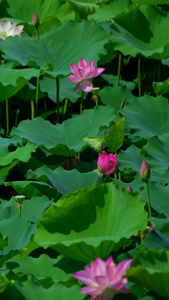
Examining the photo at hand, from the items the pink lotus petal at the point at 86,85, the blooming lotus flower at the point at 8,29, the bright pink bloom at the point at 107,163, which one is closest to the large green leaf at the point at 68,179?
the bright pink bloom at the point at 107,163

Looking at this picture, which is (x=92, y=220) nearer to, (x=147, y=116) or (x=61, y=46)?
(x=147, y=116)

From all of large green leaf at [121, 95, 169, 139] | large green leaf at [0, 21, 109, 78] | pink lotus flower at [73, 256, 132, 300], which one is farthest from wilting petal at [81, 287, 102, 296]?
large green leaf at [0, 21, 109, 78]

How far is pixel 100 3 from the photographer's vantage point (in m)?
3.33

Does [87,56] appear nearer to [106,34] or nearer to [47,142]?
[106,34]

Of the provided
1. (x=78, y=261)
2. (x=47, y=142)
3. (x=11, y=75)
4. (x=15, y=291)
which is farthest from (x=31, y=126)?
(x=15, y=291)

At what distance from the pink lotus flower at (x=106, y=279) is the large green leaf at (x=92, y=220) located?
242 mm

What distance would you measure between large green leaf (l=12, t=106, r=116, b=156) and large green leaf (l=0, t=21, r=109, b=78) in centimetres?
40

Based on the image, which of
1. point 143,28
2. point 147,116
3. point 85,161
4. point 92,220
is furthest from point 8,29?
point 92,220

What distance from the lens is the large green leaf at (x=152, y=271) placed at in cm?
128

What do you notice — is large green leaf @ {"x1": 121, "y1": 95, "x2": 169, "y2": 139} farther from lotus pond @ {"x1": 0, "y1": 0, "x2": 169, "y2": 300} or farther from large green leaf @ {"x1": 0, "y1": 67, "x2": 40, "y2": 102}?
large green leaf @ {"x1": 0, "y1": 67, "x2": 40, "y2": 102}

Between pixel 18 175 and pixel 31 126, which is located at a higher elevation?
pixel 31 126

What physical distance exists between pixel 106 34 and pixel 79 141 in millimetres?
743

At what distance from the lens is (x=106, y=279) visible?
4.16ft

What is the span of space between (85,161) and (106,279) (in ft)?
4.65
